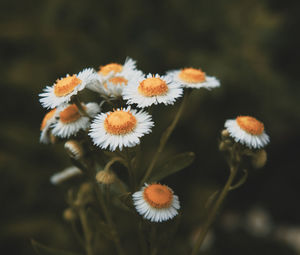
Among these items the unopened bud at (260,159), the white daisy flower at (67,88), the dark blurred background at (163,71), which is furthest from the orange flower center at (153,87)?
the dark blurred background at (163,71)

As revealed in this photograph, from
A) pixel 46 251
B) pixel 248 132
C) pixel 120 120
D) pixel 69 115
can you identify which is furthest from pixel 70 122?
pixel 248 132

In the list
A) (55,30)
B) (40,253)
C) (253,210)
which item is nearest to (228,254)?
(253,210)

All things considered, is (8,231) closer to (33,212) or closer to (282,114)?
(33,212)

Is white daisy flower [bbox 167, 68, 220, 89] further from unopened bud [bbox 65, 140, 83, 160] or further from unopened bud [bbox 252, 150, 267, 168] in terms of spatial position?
unopened bud [bbox 65, 140, 83, 160]

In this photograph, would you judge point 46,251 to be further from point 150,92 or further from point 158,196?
point 150,92

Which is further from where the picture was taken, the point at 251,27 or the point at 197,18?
the point at 251,27

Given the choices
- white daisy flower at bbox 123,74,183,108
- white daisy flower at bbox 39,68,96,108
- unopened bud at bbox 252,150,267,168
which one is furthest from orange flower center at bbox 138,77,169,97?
unopened bud at bbox 252,150,267,168

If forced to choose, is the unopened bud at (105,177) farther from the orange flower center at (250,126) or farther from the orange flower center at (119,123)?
the orange flower center at (250,126)
